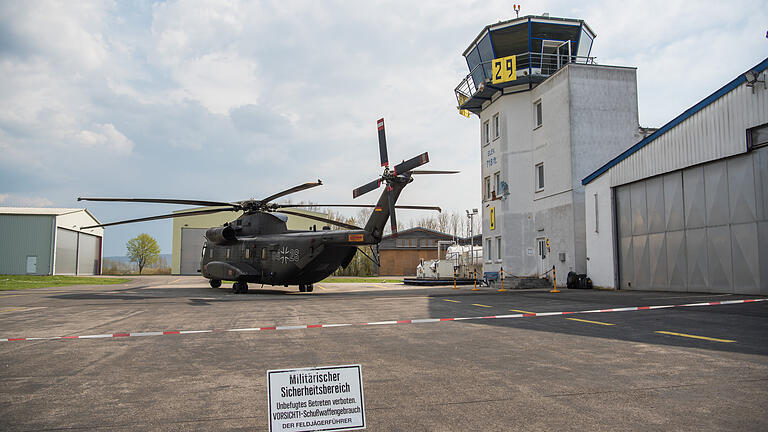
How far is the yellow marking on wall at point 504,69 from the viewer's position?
28094 mm

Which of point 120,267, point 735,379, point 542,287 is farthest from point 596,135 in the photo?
point 120,267

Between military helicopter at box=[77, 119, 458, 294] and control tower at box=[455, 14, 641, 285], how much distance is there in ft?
31.7

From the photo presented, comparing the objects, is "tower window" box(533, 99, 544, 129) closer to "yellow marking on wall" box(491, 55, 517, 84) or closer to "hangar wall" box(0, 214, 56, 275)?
"yellow marking on wall" box(491, 55, 517, 84)

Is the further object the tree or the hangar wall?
the tree

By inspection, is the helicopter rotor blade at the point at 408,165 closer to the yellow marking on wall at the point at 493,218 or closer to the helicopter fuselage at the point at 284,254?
the helicopter fuselage at the point at 284,254

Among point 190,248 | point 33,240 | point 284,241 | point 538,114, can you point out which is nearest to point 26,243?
point 33,240

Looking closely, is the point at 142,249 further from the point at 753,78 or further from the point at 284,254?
the point at 753,78

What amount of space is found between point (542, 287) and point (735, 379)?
21143 mm

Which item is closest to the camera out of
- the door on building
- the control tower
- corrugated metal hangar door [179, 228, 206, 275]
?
the control tower

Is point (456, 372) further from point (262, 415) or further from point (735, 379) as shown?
point (735, 379)

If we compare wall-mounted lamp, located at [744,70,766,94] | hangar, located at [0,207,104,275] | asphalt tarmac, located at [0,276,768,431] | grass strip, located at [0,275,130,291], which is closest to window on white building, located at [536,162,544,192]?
wall-mounted lamp, located at [744,70,766,94]

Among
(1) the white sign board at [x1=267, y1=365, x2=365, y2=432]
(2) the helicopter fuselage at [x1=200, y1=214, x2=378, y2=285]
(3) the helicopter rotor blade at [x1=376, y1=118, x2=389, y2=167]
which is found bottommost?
(1) the white sign board at [x1=267, y1=365, x2=365, y2=432]

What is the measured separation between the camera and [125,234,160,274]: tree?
9238cm

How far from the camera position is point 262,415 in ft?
13.4
